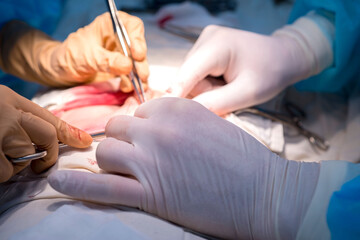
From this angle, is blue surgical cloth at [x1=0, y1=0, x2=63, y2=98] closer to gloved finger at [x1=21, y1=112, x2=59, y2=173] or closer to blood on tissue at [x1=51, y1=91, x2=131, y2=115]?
blood on tissue at [x1=51, y1=91, x2=131, y2=115]

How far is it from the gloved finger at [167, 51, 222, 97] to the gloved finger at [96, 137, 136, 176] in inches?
13.5

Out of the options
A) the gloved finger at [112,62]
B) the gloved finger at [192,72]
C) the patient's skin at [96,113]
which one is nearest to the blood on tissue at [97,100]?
the patient's skin at [96,113]

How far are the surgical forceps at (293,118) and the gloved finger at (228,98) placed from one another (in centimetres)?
5

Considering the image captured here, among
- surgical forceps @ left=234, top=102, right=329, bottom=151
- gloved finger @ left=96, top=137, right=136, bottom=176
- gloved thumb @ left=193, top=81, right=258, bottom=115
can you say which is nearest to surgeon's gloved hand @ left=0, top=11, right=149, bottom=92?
gloved thumb @ left=193, top=81, right=258, bottom=115

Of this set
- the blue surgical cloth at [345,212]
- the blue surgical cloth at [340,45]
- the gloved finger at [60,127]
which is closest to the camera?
the blue surgical cloth at [345,212]

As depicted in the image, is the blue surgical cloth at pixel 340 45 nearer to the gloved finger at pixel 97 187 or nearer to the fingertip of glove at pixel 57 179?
the gloved finger at pixel 97 187

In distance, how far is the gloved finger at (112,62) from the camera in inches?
42.1

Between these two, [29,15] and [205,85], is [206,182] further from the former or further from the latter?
[29,15]

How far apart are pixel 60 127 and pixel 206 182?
431 millimetres

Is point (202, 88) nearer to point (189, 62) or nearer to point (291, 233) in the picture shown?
point (189, 62)

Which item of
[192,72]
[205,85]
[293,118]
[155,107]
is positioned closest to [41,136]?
[155,107]

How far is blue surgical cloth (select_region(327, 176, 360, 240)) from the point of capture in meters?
0.69

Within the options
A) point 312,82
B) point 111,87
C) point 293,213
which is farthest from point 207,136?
point 312,82

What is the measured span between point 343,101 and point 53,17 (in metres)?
1.77
